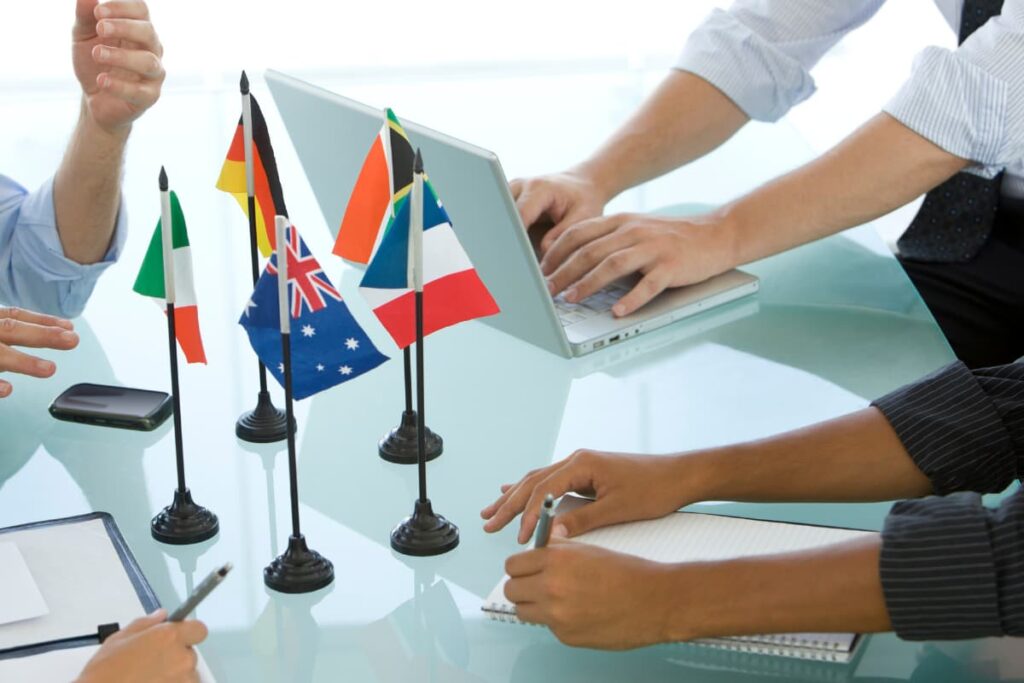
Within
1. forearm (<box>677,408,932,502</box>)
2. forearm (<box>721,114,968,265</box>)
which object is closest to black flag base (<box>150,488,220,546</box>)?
forearm (<box>677,408,932,502</box>)

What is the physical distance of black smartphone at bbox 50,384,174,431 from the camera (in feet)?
4.82

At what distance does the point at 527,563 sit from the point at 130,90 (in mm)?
873

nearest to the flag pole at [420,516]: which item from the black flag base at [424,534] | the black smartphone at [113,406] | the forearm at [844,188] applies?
the black flag base at [424,534]

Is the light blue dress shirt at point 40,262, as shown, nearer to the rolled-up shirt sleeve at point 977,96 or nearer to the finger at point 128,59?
the finger at point 128,59

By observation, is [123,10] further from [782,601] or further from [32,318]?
[782,601]

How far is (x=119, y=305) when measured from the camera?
69.5 inches

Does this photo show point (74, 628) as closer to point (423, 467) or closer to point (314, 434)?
point (423, 467)

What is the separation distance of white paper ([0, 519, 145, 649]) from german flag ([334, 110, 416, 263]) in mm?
360

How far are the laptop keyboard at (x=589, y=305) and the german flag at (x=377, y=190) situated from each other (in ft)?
1.15

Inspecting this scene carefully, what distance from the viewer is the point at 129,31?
1.63 metres

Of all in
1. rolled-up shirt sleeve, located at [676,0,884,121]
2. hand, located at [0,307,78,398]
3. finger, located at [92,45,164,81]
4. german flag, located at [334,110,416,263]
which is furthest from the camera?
rolled-up shirt sleeve, located at [676,0,884,121]

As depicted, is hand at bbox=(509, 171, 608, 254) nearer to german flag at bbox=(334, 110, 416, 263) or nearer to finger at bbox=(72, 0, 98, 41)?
german flag at bbox=(334, 110, 416, 263)

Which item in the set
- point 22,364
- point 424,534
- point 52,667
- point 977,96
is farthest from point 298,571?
point 977,96

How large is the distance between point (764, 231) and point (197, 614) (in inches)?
36.7
